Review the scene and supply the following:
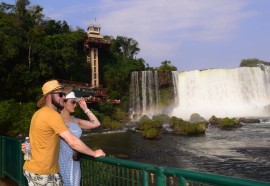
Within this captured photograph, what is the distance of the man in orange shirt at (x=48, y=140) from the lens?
3.56 metres

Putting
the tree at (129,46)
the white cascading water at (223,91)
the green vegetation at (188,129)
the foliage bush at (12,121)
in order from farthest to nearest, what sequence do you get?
the tree at (129,46), the white cascading water at (223,91), the green vegetation at (188,129), the foliage bush at (12,121)

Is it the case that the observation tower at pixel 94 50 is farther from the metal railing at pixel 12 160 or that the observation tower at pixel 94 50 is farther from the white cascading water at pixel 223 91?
the metal railing at pixel 12 160

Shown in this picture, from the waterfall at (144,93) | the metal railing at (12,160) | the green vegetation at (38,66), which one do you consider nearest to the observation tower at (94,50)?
the green vegetation at (38,66)

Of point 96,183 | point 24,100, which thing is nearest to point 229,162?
point 96,183

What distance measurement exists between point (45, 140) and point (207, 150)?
1851 centimetres

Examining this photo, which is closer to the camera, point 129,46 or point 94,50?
point 94,50

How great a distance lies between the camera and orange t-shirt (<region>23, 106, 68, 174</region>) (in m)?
3.56

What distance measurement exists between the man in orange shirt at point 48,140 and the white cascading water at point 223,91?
139 ft

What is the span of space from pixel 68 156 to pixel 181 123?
26.6 metres

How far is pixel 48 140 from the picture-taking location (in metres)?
3.67

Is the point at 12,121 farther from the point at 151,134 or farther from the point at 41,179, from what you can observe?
the point at 41,179

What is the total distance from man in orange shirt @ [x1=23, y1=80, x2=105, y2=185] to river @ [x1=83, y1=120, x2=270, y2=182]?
1216 centimetres

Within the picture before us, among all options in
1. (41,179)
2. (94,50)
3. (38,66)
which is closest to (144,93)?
(94,50)

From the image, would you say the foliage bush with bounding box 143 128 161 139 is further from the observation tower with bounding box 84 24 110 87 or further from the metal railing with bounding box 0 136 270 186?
the metal railing with bounding box 0 136 270 186
